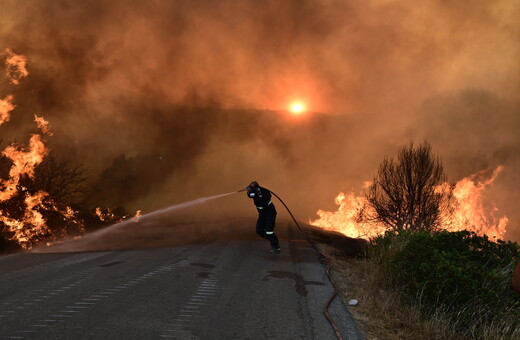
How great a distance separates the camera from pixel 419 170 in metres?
27.2

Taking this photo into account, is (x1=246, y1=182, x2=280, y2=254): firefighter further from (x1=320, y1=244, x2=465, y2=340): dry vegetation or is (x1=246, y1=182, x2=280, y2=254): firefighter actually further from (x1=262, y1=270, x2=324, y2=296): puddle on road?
(x1=320, y1=244, x2=465, y2=340): dry vegetation

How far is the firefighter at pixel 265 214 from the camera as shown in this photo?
9.44 meters

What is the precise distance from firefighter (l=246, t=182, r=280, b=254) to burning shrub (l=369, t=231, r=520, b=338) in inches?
134

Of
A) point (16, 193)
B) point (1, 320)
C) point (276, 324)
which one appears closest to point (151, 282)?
point (1, 320)

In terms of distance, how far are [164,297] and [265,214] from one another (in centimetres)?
467

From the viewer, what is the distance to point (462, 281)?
534 cm

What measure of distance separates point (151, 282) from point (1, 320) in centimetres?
234

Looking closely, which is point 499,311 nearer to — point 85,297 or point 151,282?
point 151,282

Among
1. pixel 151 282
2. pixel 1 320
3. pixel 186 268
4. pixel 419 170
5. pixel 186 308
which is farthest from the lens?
pixel 419 170

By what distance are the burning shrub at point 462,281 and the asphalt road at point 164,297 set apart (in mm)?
1479

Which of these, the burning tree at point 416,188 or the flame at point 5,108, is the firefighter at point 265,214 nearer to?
the burning tree at point 416,188

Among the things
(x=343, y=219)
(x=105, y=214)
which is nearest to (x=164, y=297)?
(x=105, y=214)

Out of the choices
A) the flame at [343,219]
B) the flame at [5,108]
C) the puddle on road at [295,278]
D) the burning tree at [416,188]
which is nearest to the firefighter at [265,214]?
the puddle on road at [295,278]

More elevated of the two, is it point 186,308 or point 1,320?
point 186,308
